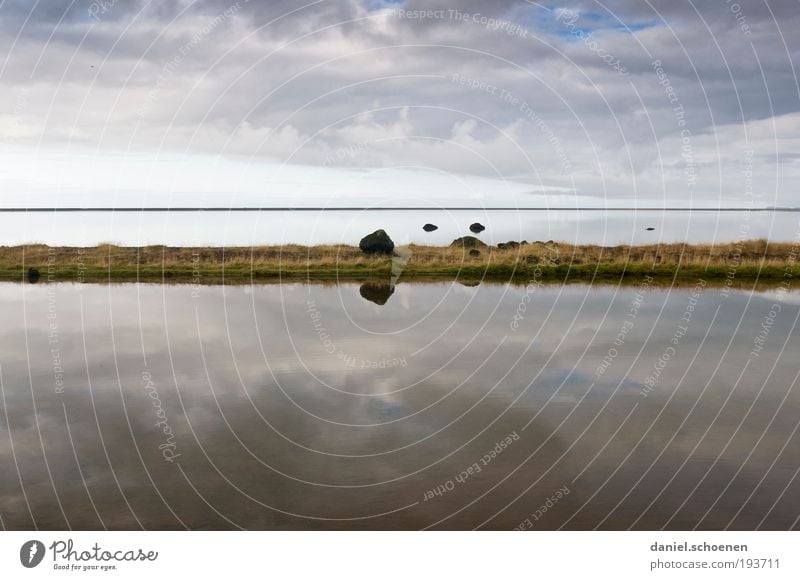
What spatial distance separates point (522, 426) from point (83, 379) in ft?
26.4

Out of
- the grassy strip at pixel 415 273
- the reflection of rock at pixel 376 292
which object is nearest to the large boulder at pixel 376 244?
the grassy strip at pixel 415 273

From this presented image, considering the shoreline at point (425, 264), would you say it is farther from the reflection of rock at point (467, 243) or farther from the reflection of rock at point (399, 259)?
the reflection of rock at point (467, 243)

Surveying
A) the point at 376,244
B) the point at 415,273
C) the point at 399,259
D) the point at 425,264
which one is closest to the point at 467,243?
the point at 425,264

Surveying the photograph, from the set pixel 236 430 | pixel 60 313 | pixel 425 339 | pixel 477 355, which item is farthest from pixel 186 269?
pixel 236 430

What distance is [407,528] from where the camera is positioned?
8.05 m

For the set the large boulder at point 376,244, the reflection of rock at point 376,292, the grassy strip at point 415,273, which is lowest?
the reflection of rock at point 376,292

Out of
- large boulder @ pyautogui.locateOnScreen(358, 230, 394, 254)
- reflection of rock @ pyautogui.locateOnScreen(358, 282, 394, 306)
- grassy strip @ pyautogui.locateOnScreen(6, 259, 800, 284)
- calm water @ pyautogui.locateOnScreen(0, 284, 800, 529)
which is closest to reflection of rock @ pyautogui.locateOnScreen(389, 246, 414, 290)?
grassy strip @ pyautogui.locateOnScreen(6, 259, 800, 284)

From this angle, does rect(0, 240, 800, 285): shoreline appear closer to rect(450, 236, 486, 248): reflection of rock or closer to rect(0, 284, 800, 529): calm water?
rect(450, 236, 486, 248): reflection of rock

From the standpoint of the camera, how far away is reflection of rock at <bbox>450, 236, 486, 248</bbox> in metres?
29.6

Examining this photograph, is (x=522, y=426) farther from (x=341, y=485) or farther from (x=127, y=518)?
(x=127, y=518)

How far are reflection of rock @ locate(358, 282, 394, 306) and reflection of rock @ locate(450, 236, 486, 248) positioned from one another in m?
6.62

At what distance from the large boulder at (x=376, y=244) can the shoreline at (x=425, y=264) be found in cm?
41

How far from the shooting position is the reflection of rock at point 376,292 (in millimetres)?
20678

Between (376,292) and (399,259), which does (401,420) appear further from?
(399,259)
